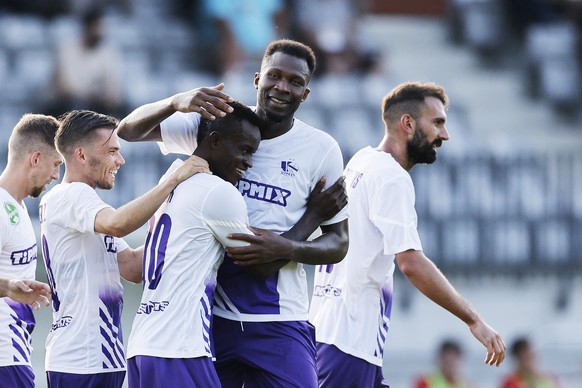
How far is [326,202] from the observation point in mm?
6707

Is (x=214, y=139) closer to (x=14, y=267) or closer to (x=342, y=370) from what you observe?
(x=14, y=267)

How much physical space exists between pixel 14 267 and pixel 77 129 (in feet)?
2.63

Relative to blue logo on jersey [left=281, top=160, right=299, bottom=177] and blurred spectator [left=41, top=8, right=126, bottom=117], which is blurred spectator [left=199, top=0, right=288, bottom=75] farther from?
blue logo on jersey [left=281, top=160, right=299, bottom=177]

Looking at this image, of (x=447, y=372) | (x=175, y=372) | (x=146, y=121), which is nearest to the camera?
(x=175, y=372)

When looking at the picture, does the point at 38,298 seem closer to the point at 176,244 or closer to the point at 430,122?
the point at 176,244

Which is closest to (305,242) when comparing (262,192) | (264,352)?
(262,192)

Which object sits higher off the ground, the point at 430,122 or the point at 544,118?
the point at 544,118

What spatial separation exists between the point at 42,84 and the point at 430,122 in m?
8.00

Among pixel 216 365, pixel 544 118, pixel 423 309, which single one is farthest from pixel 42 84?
pixel 216 365

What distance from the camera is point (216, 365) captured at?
662 cm

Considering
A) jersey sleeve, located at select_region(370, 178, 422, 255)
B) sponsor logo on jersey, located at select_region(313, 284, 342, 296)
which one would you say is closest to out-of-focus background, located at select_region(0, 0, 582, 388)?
sponsor logo on jersey, located at select_region(313, 284, 342, 296)

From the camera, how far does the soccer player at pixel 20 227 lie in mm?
6922

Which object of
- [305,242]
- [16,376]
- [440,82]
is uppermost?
[440,82]

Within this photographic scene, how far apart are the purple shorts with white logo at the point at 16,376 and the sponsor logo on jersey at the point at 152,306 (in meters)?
1.05
